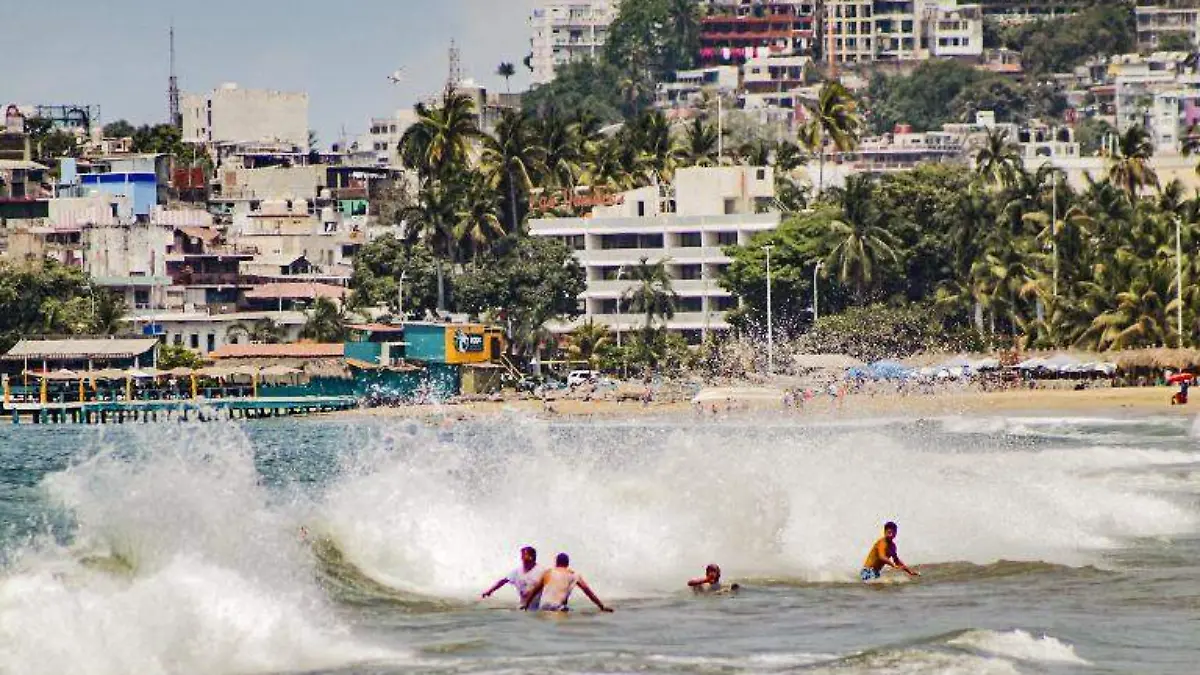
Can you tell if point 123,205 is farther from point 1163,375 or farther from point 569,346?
point 1163,375

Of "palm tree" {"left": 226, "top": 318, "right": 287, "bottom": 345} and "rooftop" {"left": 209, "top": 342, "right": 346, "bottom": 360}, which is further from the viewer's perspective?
"palm tree" {"left": 226, "top": 318, "right": 287, "bottom": 345}

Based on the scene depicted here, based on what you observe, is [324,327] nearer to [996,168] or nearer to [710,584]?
[996,168]

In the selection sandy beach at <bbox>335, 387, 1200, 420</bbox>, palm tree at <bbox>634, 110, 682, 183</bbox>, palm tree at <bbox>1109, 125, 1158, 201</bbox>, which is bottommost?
sandy beach at <bbox>335, 387, 1200, 420</bbox>

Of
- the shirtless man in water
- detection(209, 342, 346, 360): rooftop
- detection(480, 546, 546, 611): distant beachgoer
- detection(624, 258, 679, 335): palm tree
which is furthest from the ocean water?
detection(624, 258, 679, 335): palm tree

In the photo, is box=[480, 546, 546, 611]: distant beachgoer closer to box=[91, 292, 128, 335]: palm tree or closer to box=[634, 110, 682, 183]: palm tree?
box=[91, 292, 128, 335]: palm tree

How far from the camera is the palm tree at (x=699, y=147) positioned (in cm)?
15925

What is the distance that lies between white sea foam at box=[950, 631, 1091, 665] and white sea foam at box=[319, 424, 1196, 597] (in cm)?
711

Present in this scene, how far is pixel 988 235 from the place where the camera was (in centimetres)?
12344

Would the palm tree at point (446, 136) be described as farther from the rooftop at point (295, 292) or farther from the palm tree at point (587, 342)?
the palm tree at point (587, 342)

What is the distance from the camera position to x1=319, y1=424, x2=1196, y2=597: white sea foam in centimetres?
3700

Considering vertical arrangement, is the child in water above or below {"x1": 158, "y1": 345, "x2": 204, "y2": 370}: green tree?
above

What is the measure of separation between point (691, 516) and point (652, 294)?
88.7 metres

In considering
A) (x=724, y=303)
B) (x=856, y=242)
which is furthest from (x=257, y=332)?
(x=856, y=242)

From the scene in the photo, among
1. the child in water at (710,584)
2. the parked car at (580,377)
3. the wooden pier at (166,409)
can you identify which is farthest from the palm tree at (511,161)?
the child in water at (710,584)
